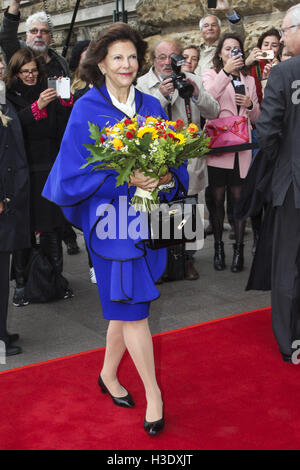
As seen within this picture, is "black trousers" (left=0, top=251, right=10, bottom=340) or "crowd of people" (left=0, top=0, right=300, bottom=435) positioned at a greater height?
"crowd of people" (left=0, top=0, right=300, bottom=435)

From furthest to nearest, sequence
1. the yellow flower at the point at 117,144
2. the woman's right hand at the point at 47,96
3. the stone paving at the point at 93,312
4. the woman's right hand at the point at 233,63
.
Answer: the woman's right hand at the point at 233,63, the woman's right hand at the point at 47,96, the stone paving at the point at 93,312, the yellow flower at the point at 117,144

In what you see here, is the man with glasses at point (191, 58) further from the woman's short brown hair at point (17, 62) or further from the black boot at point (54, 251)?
the black boot at point (54, 251)

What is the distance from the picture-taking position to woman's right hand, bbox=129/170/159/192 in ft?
9.53

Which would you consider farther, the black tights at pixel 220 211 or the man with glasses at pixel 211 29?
the man with glasses at pixel 211 29

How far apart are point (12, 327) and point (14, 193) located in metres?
1.10

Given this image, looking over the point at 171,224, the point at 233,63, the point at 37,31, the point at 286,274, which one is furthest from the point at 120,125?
the point at 37,31

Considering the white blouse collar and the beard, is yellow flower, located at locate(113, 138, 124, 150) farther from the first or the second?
the beard

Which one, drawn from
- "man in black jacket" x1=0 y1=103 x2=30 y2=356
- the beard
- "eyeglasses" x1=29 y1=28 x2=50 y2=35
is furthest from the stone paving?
"eyeglasses" x1=29 y1=28 x2=50 y2=35

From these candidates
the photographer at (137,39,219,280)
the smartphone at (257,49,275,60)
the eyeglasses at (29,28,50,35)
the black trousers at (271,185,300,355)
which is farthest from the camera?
the smartphone at (257,49,275,60)

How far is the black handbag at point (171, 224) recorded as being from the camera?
3027 millimetres

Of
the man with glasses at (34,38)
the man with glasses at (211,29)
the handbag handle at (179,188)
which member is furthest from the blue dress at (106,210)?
the man with glasses at (211,29)

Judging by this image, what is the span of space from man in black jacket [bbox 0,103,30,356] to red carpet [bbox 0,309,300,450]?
1.73 feet

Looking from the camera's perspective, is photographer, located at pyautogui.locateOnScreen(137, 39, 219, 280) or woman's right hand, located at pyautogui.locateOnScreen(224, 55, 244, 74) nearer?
photographer, located at pyautogui.locateOnScreen(137, 39, 219, 280)
